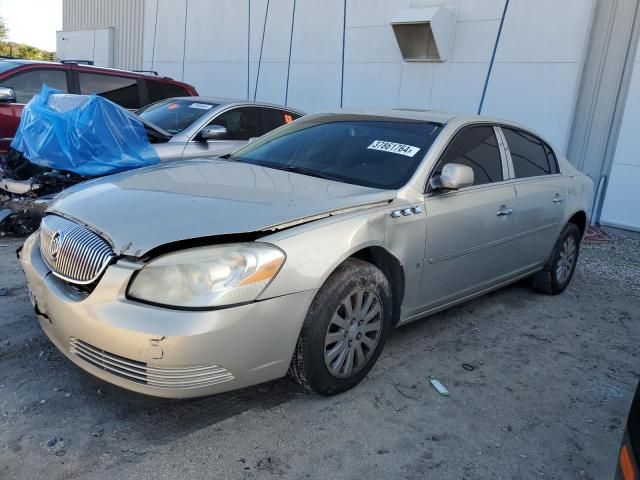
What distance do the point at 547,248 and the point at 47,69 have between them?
20.4ft

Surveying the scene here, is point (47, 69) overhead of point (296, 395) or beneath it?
overhead

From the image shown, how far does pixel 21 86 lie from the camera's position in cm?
693

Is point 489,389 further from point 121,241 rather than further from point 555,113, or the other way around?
point 555,113

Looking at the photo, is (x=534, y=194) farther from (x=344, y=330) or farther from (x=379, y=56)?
(x=379, y=56)

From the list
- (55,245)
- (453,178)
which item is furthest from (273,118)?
(55,245)

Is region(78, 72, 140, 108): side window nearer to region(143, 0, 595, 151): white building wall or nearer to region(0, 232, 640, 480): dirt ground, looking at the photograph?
region(143, 0, 595, 151): white building wall

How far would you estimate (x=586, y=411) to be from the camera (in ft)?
10.3

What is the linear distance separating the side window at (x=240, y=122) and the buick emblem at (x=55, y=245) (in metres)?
3.81

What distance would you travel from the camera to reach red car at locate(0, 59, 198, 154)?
21.9 feet

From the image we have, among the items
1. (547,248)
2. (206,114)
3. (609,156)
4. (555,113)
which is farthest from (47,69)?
(609,156)

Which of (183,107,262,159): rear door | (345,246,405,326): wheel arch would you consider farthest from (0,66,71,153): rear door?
(345,246,405,326): wheel arch

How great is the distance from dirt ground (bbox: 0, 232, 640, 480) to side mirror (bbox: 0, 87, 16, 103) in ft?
10.9

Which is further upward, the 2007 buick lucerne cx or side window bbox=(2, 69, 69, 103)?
side window bbox=(2, 69, 69, 103)

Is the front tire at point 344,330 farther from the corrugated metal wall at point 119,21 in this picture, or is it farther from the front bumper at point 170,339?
the corrugated metal wall at point 119,21
